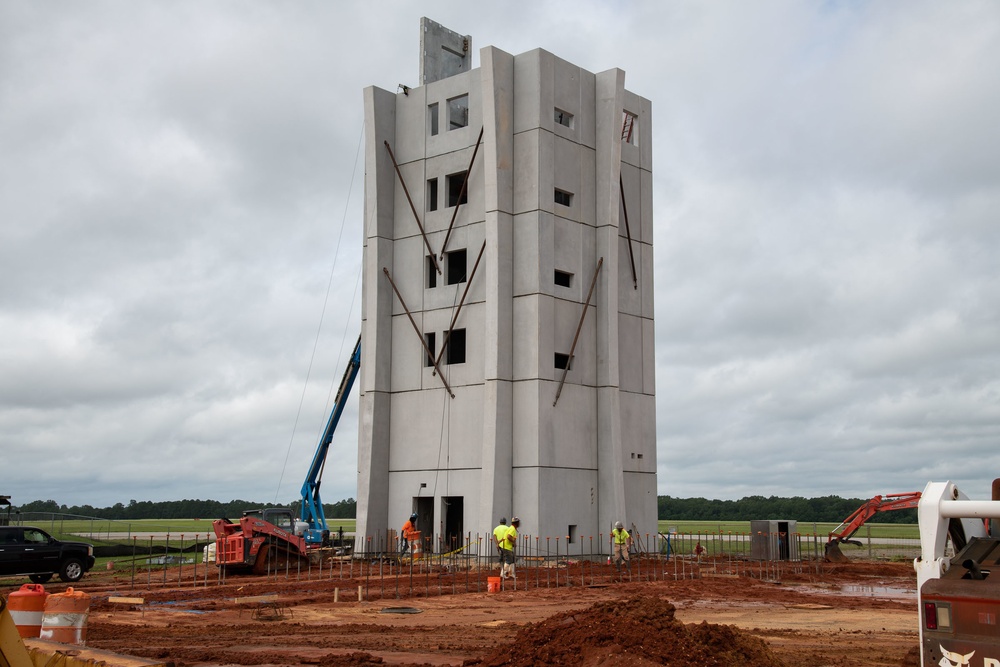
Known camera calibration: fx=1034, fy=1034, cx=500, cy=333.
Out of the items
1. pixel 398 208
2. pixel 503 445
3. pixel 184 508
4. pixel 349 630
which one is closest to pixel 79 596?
pixel 349 630

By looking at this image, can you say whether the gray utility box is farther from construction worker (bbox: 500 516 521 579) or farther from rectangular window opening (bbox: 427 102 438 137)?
rectangular window opening (bbox: 427 102 438 137)

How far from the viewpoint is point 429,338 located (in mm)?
41625

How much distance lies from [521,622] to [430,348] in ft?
71.8

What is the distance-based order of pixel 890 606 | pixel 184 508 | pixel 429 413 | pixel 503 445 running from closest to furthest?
pixel 890 606
pixel 503 445
pixel 429 413
pixel 184 508

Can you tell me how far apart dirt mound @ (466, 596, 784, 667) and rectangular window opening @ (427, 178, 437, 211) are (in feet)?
99.4

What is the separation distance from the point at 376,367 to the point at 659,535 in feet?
44.6

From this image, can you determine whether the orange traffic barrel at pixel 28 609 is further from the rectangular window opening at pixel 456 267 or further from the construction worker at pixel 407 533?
the rectangular window opening at pixel 456 267

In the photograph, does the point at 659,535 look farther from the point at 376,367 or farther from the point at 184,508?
the point at 184,508

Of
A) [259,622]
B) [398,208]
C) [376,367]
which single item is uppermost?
[398,208]

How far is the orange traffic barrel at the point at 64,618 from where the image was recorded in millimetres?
13977

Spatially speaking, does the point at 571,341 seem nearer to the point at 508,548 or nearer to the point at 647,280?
the point at 647,280

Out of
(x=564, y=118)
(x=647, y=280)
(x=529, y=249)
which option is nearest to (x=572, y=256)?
(x=529, y=249)

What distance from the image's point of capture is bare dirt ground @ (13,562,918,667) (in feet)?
41.6

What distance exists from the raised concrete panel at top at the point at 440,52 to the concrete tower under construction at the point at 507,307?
10.0 inches
